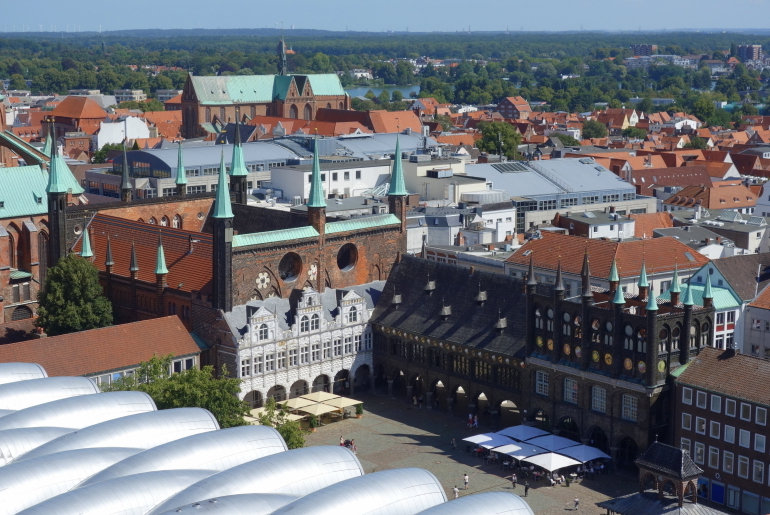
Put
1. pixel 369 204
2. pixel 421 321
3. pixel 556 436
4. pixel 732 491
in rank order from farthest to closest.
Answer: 1. pixel 369 204
2. pixel 421 321
3. pixel 556 436
4. pixel 732 491

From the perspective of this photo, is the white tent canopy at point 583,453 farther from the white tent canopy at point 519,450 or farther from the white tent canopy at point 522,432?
the white tent canopy at point 522,432

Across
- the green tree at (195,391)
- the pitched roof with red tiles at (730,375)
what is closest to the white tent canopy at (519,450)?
the pitched roof with red tiles at (730,375)

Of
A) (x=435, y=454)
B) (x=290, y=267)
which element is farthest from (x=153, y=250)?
(x=435, y=454)

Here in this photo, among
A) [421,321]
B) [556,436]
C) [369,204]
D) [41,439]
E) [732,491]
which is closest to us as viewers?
[41,439]

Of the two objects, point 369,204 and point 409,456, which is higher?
point 369,204

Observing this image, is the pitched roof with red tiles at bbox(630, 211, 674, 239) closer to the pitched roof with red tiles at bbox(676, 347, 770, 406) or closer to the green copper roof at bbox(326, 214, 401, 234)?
the green copper roof at bbox(326, 214, 401, 234)

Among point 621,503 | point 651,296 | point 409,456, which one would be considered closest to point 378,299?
point 409,456

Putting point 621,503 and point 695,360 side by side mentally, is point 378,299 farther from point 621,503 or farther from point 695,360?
point 621,503

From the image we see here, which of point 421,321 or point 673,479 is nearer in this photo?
point 673,479
